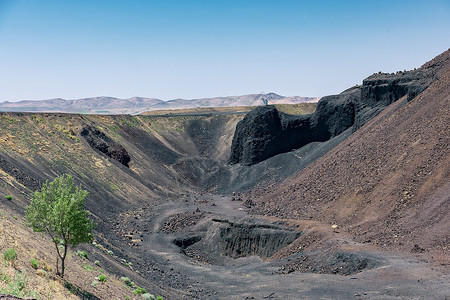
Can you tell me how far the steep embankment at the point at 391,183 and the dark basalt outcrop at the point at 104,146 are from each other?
27.6 m

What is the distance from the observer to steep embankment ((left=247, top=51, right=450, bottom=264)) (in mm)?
35312

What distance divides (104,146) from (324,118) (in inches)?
1417

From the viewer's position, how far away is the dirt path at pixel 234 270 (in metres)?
27.2

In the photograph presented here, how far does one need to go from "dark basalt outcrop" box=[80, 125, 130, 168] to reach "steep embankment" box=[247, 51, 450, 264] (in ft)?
90.7

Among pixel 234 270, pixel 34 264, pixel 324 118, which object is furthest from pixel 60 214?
pixel 324 118

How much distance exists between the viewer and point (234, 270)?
40406mm

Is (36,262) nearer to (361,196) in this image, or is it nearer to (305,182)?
(361,196)

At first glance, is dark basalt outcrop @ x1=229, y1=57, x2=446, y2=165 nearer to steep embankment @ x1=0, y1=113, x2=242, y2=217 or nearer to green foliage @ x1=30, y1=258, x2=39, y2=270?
steep embankment @ x1=0, y1=113, x2=242, y2=217

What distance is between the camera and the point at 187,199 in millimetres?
71625

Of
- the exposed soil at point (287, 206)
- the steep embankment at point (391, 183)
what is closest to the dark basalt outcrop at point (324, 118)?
the exposed soil at point (287, 206)

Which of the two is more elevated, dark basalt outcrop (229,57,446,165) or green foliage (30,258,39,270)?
dark basalt outcrop (229,57,446,165)

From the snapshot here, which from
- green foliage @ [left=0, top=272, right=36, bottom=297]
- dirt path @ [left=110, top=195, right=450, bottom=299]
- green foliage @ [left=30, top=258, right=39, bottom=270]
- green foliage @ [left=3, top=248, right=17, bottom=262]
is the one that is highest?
green foliage @ [left=3, top=248, right=17, bottom=262]

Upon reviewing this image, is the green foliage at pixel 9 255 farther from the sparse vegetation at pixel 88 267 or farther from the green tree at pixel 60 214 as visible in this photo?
the sparse vegetation at pixel 88 267

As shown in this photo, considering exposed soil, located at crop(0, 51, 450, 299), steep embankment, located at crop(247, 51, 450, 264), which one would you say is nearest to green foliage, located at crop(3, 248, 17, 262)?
exposed soil, located at crop(0, 51, 450, 299)
